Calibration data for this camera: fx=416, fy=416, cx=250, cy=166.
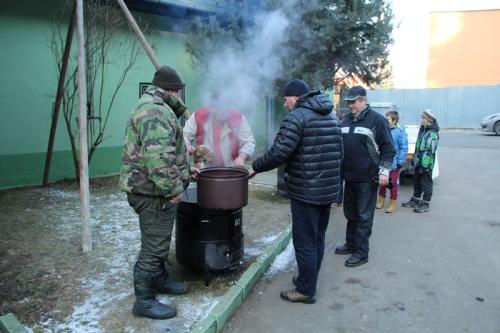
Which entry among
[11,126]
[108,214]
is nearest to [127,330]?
[108,214]

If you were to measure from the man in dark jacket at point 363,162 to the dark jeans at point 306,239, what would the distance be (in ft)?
3.34

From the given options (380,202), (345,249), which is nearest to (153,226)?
(345,249)

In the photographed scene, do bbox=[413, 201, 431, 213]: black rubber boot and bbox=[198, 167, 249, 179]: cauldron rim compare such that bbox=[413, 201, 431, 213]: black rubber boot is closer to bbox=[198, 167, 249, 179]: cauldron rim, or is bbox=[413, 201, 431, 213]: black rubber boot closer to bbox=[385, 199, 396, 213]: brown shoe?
bbox=[385, 199, 396, 213]: brown shoe

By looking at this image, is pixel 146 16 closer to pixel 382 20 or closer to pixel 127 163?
pixel 382 20

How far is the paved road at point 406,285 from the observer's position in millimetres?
3424

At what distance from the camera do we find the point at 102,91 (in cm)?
829

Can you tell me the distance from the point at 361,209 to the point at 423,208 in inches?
114

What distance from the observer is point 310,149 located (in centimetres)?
351

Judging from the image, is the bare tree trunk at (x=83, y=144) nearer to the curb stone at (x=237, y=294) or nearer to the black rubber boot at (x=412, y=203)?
the curb stone at (x=237, y=294)

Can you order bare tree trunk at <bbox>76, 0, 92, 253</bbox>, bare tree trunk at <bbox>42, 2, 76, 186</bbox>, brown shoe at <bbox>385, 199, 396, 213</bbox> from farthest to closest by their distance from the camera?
brown shoe at <bbox>385, 199, 396, 213</bbox>, bare tree trunk at <bbox>42, 2, 76, 186</bbox>, bare tree trunk at <bbox>76, 0, 92, 253</bbox>

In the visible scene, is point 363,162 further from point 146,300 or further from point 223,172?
point 146,300

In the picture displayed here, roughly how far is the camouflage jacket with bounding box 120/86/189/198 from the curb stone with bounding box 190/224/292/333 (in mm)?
1009

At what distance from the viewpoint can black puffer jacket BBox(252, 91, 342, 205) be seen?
3484 millimetres

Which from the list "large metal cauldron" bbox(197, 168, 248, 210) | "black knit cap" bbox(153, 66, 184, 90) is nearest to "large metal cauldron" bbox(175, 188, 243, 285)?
"large metal cauldron" bbox(197, 168, 248, 210)
